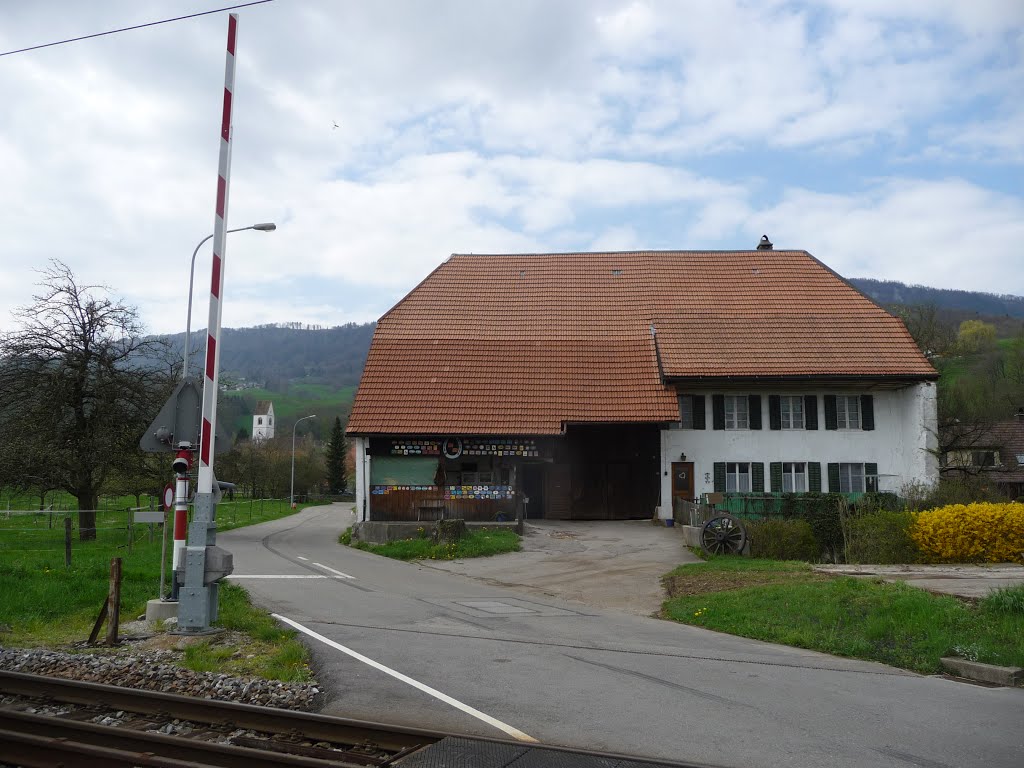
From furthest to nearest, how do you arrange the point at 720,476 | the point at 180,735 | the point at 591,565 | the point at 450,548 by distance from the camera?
1. the point at 720,476
2. the point at 450,548
3. the point at 591,565
4. the point at 180,735

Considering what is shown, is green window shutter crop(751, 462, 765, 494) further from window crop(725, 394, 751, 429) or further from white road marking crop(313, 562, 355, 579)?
white road marking crop(313, 562, 355, 579)

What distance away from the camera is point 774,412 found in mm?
29703

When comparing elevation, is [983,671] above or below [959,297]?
below

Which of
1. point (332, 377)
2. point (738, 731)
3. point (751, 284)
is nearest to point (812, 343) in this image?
point (751, 284)

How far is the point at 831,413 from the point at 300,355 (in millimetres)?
165364

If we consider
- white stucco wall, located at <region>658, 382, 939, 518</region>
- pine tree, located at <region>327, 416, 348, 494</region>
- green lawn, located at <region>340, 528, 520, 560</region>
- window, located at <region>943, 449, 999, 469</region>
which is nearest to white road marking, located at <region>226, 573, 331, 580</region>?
green lawn, located at <region>340, 528, 520, 560</region>

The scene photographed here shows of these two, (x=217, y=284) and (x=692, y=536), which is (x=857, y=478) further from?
(x=217, y=284)

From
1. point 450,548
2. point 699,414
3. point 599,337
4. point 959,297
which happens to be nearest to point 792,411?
point 699,414

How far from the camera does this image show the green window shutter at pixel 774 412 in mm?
29625

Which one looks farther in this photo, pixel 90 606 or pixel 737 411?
pixel 737 411

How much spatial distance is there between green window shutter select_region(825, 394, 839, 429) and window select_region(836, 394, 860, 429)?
90 mm

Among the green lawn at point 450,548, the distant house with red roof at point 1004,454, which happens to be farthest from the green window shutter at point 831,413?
the distant house with red roof at point 1004,454

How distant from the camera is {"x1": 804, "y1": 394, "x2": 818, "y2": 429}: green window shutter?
29578 millimetres

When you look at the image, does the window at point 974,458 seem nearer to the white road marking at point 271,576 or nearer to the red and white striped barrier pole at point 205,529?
the white road marking at point 271,576
